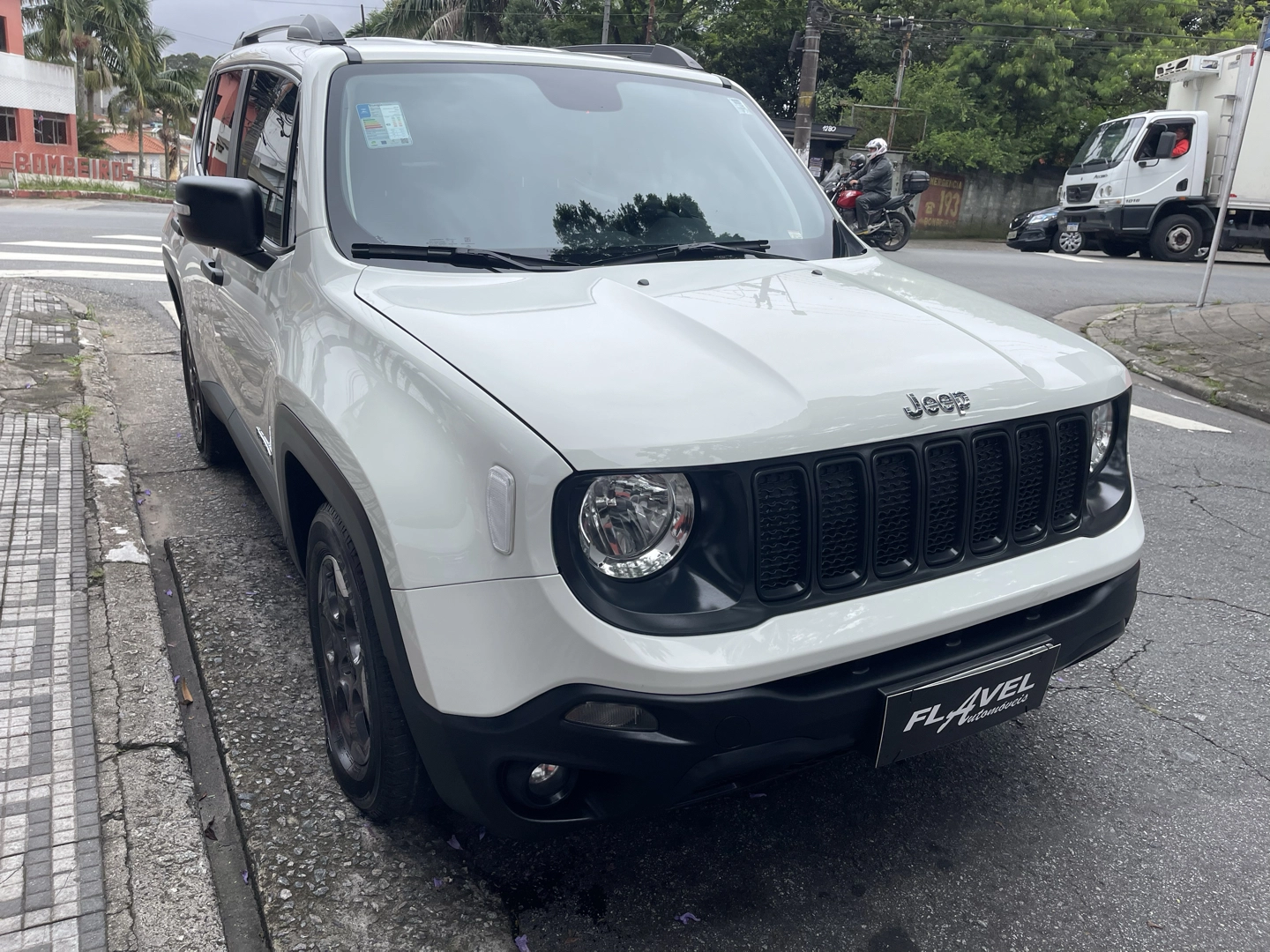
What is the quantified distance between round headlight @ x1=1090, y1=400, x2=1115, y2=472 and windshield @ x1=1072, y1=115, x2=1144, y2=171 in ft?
63.3

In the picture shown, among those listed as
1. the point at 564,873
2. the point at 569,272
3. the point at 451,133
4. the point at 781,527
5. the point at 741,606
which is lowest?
the point at 564,873

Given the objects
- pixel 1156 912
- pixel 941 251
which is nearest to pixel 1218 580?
pixel 1156 912

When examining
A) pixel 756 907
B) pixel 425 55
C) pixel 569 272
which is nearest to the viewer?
pixel 756 907

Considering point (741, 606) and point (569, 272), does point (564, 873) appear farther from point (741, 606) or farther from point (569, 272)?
point (569, 272)

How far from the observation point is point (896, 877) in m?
2.45

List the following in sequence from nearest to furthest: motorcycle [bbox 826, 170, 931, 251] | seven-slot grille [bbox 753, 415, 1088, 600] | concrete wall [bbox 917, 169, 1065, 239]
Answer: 1. seven-slot grille [bbox 753, 415, 1088, 600]
2. motorcycle [bbox 826, 170, 931, 251]
3. concrete wall [bbox 917, 169, 1065, 239]

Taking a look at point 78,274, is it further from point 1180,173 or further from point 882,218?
point 1180,173

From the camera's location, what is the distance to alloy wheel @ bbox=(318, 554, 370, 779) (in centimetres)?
239

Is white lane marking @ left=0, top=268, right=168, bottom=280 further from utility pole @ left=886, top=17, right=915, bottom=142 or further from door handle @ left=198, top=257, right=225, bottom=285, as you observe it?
utility pole @ left=886, top=17, right=915, bottom=142

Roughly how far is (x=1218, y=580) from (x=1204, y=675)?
3.18 feet

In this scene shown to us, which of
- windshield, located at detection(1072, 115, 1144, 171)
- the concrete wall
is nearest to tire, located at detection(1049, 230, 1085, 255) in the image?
windshield, located at detection(1072, 115, 1144, 171)

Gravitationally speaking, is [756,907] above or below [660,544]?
below

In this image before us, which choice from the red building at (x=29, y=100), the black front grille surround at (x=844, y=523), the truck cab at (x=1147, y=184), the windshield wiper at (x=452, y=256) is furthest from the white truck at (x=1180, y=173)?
the red building at (x=29, y=100)

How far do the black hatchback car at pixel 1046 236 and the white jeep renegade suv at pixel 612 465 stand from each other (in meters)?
20.4
